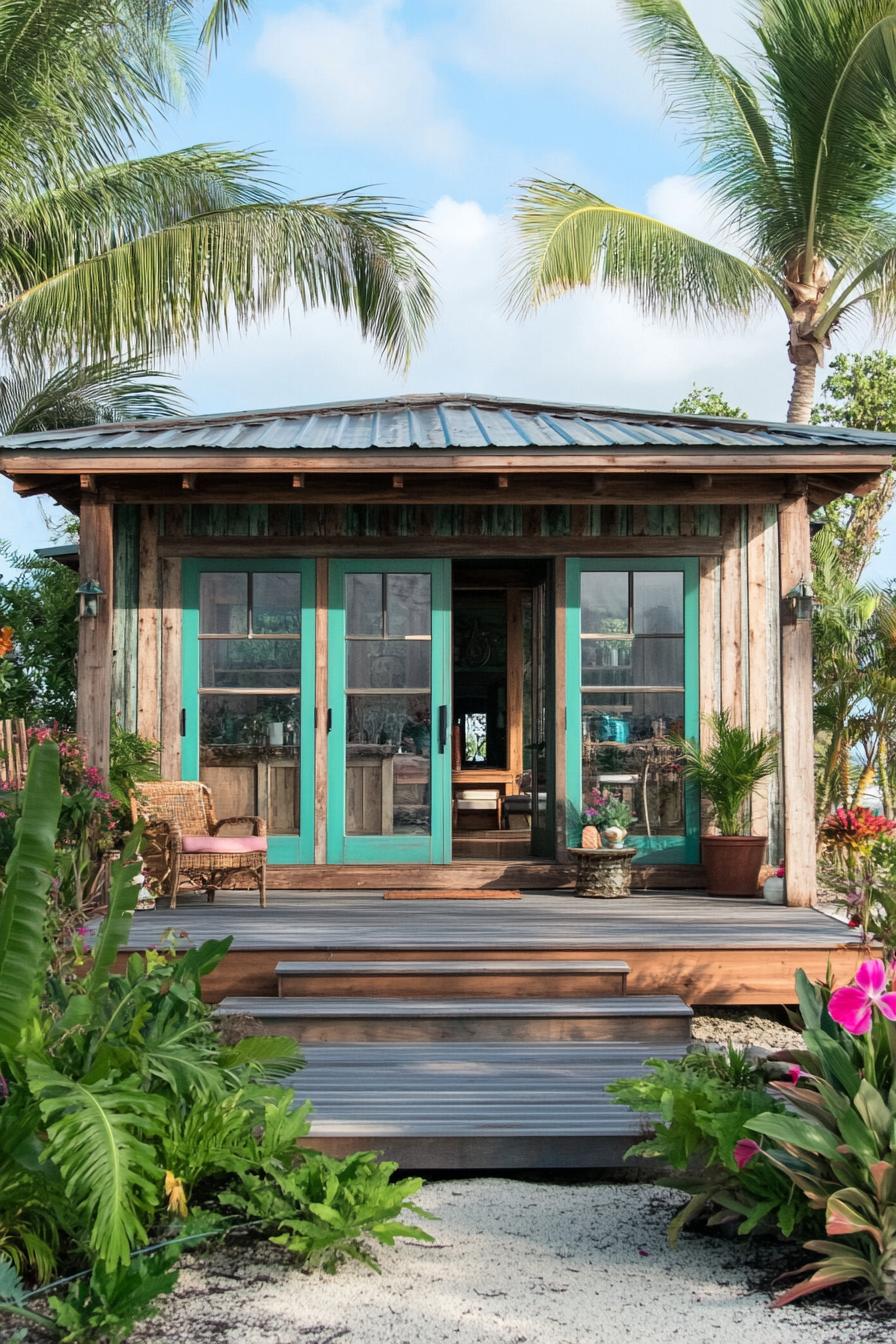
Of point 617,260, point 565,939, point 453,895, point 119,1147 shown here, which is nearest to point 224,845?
point 453,895

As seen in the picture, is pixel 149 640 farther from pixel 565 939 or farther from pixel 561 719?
pixel 565 939

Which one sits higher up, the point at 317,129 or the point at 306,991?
the point at 317,129

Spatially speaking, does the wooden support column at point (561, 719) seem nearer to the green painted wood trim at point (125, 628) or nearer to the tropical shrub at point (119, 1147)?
the green painted wood trim at point (125, 628)

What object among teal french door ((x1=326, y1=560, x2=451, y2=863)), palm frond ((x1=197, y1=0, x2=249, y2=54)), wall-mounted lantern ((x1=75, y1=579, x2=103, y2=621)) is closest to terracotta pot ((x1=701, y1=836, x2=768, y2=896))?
teal french door ((x1=326, y1=560, x2=451, y2=863))

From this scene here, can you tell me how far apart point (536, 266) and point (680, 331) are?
8.12 feet

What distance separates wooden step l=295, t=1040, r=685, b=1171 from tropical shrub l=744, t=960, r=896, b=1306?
40.7 inches

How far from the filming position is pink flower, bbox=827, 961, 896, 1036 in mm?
3496

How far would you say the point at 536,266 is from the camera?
1416 cm

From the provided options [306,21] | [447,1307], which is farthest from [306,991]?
[306,21]

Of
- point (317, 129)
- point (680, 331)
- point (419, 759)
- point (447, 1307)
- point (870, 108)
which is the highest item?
point (317, 129)

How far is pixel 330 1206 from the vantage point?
149 inches

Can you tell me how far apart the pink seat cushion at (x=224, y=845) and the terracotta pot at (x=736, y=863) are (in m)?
2.82

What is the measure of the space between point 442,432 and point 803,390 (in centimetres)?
764

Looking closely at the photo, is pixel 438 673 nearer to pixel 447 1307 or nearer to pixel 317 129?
pixel 447 1307
